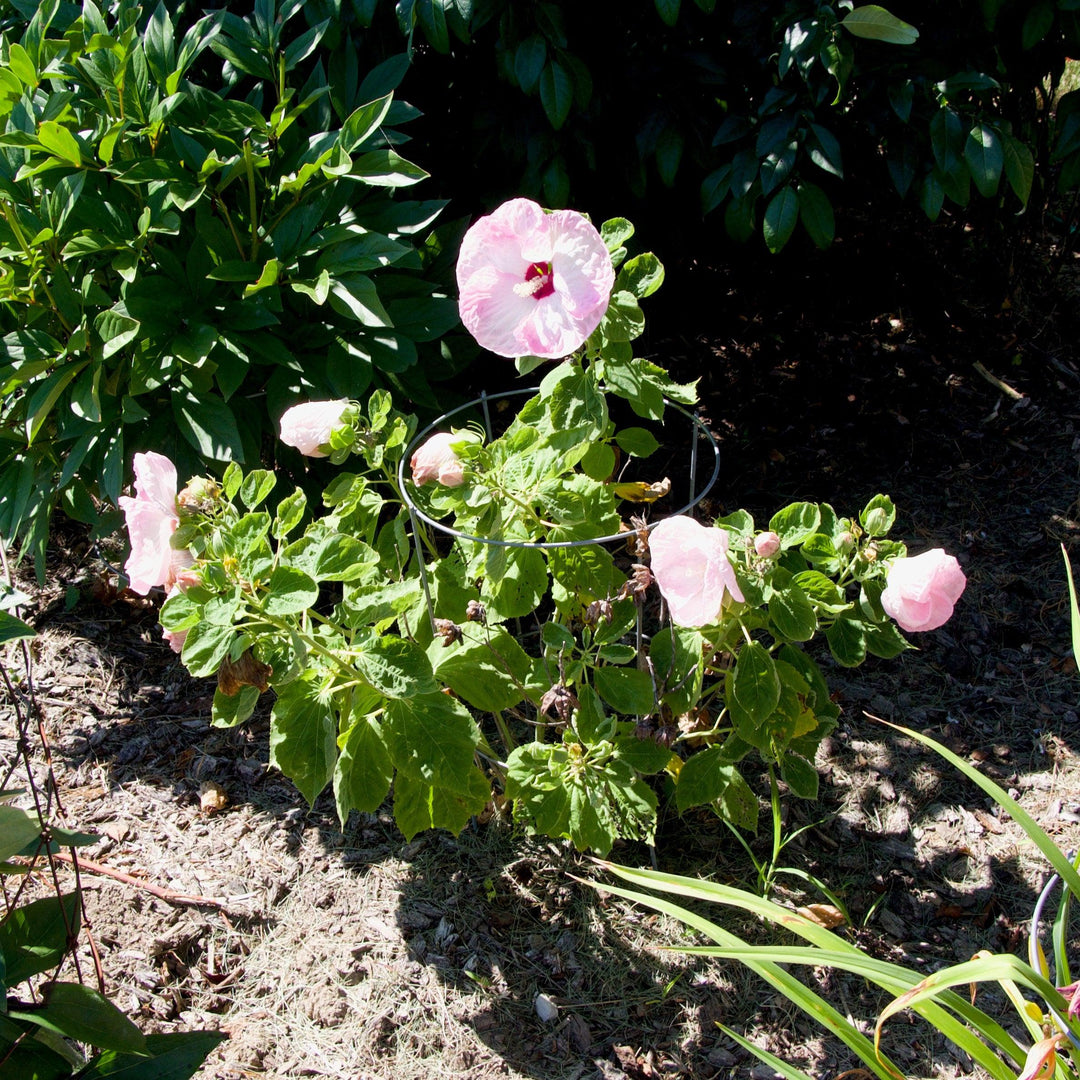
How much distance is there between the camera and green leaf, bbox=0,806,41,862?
115 cm

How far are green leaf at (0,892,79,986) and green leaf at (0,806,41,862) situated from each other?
0.53 feet

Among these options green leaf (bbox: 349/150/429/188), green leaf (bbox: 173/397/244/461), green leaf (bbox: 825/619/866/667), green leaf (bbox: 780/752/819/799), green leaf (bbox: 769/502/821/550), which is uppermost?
green leaf (bbox: 349/150/429/188)

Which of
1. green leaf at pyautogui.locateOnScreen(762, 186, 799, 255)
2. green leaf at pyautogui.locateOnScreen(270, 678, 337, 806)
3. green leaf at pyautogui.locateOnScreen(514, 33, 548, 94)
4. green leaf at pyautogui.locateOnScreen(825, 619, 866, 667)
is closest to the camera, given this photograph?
green leaf at pyautogui.locateOnScreen(270, 678, 337, 806)

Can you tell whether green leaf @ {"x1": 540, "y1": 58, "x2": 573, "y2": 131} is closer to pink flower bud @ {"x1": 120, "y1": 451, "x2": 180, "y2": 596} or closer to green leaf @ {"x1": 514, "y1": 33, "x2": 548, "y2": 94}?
green leaf @ {"x1": 514, "y1": 33, "x2": 548, "y2": 94}

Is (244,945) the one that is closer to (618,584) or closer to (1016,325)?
(618,584)

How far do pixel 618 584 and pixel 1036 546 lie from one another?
4.97 ft

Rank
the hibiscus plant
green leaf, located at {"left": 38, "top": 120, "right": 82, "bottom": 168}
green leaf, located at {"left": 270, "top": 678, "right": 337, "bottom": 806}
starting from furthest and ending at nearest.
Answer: green leaf, located at {"left": 38, "top": 120, "right": 82, "bottom": 168} < green leaf, located at {"left": 270, "top": 678, "right": 337, "bottom": 806} < the hibiscus plant

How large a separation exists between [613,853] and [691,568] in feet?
2.71

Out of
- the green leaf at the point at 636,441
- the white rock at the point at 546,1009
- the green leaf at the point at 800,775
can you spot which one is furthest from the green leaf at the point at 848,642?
the white rock at the point at 546,1009

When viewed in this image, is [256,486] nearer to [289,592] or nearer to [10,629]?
[289,592]

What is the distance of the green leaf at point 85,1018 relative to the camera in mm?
1227

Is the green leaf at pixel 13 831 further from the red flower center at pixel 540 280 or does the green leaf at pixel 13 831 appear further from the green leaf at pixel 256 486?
the red flower center at pixel 540 280

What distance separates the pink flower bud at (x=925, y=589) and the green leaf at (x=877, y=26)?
1.20 meters

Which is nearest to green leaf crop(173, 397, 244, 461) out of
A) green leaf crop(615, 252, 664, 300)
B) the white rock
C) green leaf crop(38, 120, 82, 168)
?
green leaf crop(38, 120, 82, 168)
